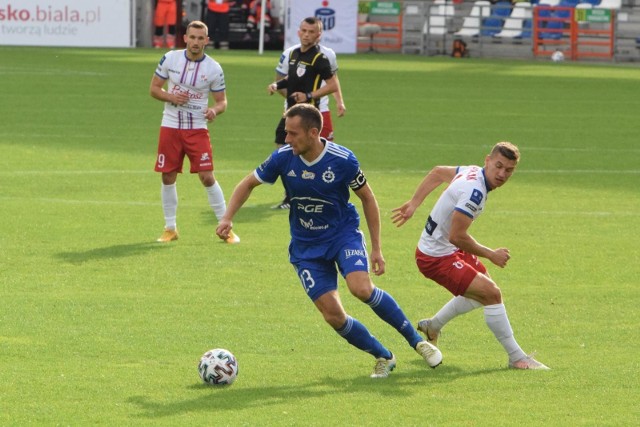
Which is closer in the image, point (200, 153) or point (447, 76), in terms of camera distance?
point (200, 153)

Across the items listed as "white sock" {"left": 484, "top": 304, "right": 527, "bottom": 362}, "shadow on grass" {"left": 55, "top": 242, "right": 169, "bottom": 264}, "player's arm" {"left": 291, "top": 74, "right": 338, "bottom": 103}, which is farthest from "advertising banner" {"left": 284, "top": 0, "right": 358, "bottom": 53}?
"white sock" {"left": 484, "top": 304, "right": 527, "bottom": 362}

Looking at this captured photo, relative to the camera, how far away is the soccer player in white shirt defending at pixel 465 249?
9695mm

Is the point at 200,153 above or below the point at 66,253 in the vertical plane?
above

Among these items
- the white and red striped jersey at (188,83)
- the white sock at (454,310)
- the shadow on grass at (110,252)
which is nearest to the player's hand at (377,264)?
the white sock at (454,310)

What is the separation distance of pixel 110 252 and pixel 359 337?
562 centimetres

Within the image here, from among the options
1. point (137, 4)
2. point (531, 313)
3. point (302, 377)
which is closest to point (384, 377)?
point (302, 377)

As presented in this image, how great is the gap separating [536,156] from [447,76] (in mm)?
15768

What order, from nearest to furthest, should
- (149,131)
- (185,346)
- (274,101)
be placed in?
(185,346) < (149,131) < (274,101)

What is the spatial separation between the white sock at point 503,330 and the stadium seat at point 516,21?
38201 millimetres

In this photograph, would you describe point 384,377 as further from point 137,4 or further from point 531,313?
point 137,4

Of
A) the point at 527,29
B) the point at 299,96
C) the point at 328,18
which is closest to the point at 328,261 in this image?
the point at 299,96

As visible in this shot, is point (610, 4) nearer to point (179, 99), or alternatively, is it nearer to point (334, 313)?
point (179, 99)

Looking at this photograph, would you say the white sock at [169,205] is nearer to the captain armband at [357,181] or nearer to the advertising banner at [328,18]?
the captain armband at [357,181]

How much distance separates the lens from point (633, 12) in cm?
4581
